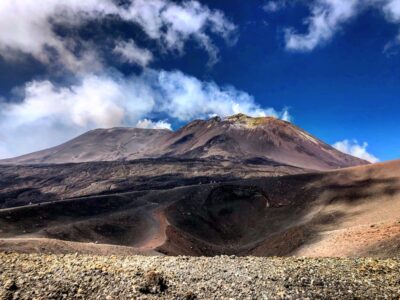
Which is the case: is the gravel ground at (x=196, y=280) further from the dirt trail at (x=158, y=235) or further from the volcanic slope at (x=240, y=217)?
the dirt trail at (x=158, y=235)

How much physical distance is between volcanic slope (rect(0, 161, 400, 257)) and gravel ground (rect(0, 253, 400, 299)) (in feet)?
44.2

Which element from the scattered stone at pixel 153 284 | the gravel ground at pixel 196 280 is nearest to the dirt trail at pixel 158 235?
the gravel ground at pixel 196 280

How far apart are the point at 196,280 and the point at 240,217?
41840 millimetres

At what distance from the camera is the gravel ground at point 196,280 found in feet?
37.5

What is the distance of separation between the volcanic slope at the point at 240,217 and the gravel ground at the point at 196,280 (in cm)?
1347

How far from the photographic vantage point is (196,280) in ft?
42.7

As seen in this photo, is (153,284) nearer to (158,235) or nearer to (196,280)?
(196,280)

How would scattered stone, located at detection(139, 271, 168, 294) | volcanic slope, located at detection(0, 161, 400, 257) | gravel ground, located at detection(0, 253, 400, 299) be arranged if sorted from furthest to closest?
volcanic slope, located at detection(0, 161, 400, 257) → scattered stone, located at detection(139, 271, 168, 294) → gravel ground, located at detection(0, 253, 400, 299)

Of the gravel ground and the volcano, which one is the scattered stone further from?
the volcano

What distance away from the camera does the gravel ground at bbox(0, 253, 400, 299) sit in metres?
11.4

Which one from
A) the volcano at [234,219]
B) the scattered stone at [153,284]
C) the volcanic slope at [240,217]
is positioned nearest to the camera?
the scattered stone at [153,284]

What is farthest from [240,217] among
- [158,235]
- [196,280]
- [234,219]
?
[196,280]

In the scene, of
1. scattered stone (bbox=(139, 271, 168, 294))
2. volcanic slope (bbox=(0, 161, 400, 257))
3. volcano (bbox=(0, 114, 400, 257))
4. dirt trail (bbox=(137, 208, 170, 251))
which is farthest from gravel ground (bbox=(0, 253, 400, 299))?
dirt trail (bbox=(137, 208, 170, 251))

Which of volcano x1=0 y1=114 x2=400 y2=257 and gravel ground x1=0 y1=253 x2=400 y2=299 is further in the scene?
volcano x1=0 y1=114 x2=400 y2=257
